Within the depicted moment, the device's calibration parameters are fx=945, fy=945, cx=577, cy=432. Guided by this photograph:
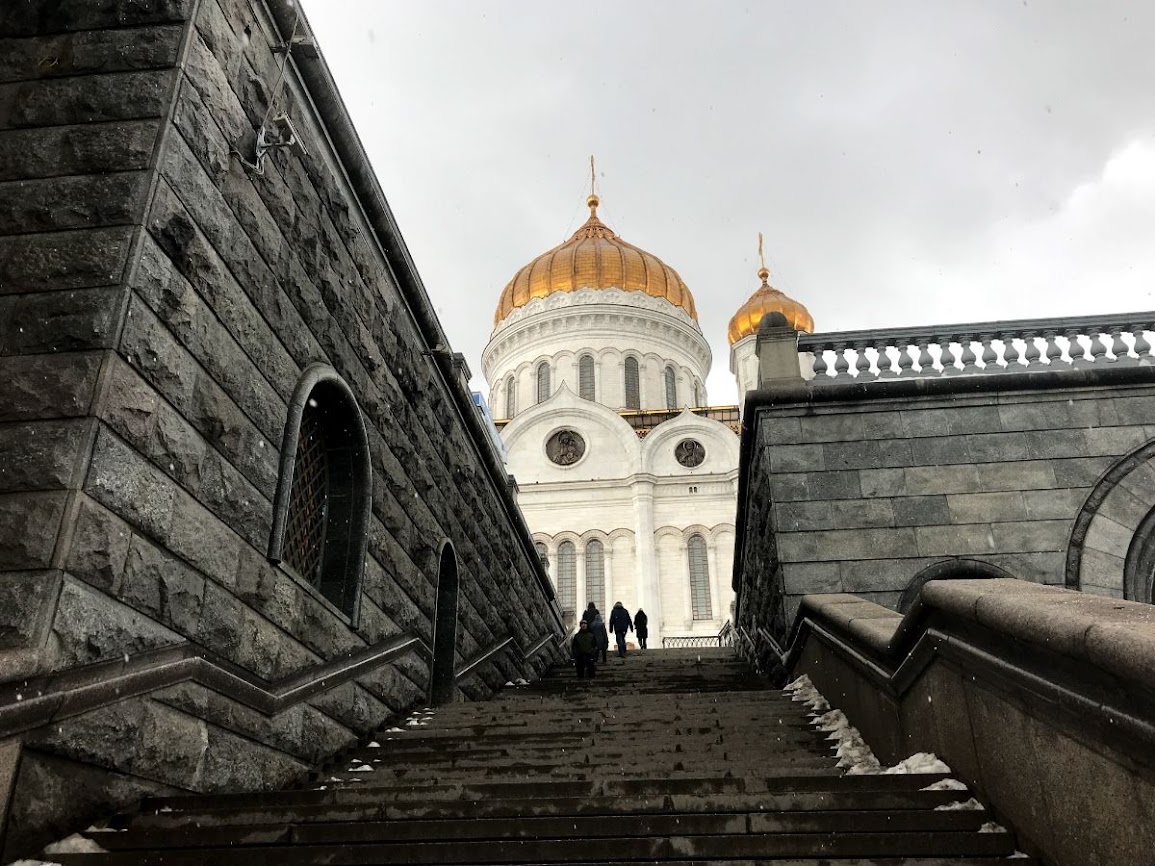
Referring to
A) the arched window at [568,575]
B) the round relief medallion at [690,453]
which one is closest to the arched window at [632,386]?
the round relief medallion at [690,453]

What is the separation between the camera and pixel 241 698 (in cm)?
480

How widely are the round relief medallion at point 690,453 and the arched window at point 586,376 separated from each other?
5.22 m

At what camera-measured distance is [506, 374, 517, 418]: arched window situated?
3803cm

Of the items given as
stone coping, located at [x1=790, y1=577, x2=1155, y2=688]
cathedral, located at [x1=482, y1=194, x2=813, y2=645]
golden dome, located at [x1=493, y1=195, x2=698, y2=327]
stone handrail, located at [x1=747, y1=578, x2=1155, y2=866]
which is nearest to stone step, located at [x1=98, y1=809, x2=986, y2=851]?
stone handrail, located at [x1=747, y1=578, x2=1155, y2=866]

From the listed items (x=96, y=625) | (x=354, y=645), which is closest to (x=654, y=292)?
(x=354, y=645)

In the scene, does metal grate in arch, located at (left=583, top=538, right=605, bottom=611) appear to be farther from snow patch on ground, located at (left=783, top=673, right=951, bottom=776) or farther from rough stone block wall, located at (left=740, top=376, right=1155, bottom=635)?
snow patch on ground, located at (left=783, top=673, right=951, bottom=776)

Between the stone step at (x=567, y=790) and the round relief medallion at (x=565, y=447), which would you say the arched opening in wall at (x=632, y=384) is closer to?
the round relief medallion at (x=565, y=447)

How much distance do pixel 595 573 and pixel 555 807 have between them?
26655mm

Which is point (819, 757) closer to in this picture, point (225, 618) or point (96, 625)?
point (225, 618)

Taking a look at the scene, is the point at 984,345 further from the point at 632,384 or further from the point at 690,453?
the point at 632,384

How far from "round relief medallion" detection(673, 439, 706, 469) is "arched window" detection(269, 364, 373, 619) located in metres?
26.4

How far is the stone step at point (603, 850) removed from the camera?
3389 millimetres

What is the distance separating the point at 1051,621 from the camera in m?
3.06

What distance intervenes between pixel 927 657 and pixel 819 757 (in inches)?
51.3
